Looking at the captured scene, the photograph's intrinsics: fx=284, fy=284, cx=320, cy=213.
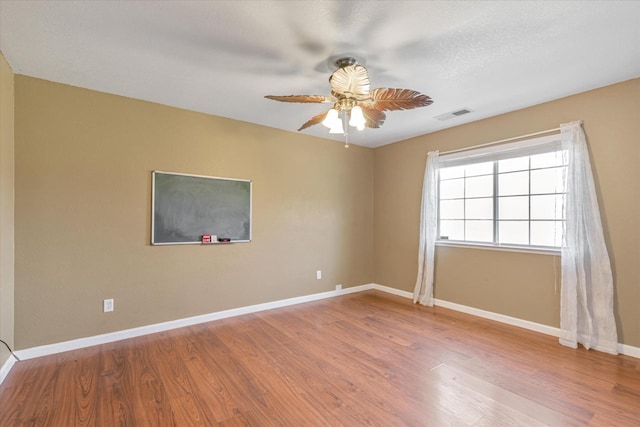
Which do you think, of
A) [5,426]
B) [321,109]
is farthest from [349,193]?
[5,426]

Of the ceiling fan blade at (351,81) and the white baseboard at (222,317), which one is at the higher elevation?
the ceiling fan blade at (351,81)

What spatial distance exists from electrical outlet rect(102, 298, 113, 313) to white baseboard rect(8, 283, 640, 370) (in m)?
0.24

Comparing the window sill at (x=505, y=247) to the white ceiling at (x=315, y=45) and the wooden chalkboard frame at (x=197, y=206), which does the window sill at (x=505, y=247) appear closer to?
the white ceiling at (x=315, y=45)

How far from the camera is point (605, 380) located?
2.18 meters

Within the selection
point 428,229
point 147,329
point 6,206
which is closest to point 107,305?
point 147,329

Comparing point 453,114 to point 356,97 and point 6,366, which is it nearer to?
point 356,97

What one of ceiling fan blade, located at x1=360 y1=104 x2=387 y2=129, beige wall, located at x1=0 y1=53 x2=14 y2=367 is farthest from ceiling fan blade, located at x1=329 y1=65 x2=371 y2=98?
beige wall, located at x1=0 y1=53 x2=14 y2=367

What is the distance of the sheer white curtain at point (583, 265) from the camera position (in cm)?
265

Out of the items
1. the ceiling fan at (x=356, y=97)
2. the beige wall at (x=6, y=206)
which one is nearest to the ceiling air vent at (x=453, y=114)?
the ceiling fan at (x=356, y=97)

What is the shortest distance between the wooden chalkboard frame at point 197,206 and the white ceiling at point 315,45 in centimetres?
92

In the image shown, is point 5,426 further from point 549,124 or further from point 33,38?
point 549,124

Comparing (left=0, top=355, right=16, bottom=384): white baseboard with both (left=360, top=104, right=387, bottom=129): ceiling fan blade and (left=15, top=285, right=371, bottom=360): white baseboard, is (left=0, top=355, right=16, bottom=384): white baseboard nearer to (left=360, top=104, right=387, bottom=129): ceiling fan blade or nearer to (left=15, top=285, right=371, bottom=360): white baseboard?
(left=15, top=285, right=371, bottom=360): white baseboard

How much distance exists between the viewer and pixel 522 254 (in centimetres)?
327

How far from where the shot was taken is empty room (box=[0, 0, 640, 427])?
1.86 metres
